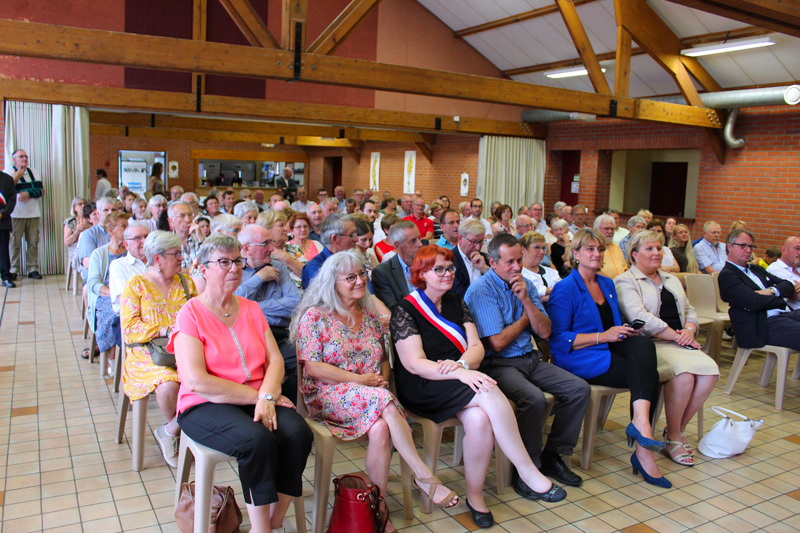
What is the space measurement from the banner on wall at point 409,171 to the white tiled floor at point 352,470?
457 inches

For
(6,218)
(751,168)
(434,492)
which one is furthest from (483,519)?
(751,168)

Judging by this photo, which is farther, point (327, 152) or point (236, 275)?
point (327, 152)

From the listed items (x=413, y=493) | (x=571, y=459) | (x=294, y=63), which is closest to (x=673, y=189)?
(x=294, y=63)

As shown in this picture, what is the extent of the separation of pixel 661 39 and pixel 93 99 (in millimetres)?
7753

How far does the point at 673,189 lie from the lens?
1238cm

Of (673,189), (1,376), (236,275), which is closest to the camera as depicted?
(236,275)

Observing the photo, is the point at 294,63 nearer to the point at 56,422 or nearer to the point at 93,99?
the point at 56,422

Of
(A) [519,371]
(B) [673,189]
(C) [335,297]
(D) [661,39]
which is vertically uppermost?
(D) [661,39]

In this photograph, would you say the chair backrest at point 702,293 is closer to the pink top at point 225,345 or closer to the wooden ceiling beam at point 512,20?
the pink top at point 225,345

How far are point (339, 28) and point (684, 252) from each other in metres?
4.36

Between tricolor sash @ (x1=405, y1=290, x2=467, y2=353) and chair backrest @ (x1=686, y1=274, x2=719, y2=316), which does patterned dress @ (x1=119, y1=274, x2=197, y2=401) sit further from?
chair backrest @ (x1=686, y1=274, x2=719, y2=316)

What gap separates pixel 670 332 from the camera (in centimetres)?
355

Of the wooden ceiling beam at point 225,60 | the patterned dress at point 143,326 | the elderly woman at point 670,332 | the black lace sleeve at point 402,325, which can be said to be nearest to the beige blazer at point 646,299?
the elderly woman at point 670,332

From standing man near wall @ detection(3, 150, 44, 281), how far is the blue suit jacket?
23.3 feet
